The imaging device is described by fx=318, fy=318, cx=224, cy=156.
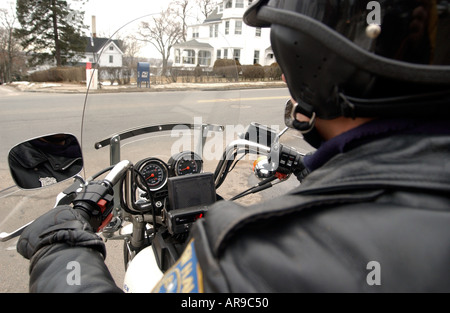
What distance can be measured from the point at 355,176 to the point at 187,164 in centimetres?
139

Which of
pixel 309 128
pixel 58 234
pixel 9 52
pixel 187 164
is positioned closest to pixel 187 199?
pixel 187 164

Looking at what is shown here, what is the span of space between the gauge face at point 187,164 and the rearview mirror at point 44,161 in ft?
1.84

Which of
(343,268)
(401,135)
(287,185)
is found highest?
(401,135)

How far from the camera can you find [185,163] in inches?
77.7

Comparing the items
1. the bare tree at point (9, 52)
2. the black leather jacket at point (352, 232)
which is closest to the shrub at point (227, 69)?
the black leather jacket at point (352, 232)

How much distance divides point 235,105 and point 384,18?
1459mm

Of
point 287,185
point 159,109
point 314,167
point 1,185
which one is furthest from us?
point 287,185

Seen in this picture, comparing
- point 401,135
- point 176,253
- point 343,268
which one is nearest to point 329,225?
point 343,268

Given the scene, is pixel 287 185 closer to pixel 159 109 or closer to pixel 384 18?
pixel 159 109

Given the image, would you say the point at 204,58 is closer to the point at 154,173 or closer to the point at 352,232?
the point at 154,173

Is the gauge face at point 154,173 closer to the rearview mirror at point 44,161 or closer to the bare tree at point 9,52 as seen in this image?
the rearview mirror at point 44,161

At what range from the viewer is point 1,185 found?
15.3 ft

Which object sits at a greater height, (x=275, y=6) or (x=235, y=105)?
(x=275, y=6)

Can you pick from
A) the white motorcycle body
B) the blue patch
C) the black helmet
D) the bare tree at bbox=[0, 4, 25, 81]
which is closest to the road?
the white motorcycle body
